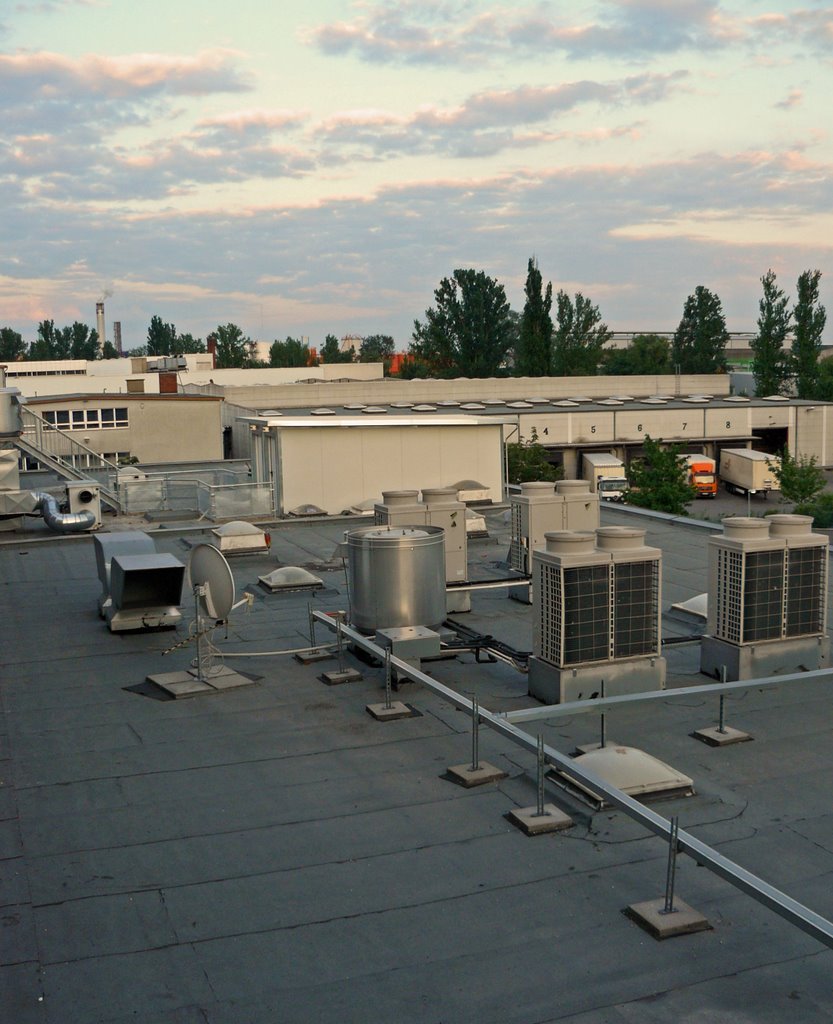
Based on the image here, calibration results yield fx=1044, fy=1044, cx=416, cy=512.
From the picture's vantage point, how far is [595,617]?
11086mm

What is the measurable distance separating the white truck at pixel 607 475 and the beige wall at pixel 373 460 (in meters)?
27.4

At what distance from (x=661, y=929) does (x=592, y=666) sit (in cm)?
517

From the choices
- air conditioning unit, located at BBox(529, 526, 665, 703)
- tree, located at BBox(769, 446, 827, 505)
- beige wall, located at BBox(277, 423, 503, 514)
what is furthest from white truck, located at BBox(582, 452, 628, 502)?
air conditioning unit, located at BBox(529, 526, 665, 703)

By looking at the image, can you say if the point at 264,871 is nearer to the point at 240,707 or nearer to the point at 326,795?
the point at 326,795

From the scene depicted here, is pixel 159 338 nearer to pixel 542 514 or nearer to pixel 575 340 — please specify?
pixel 575 340

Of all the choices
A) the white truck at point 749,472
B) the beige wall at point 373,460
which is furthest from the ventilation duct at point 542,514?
the white truck at point 749,472

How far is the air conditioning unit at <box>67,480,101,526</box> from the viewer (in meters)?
24.7

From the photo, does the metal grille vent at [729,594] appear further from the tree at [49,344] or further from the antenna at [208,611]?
the tree at [49,344]

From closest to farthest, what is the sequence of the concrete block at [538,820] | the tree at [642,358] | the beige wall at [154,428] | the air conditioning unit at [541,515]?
the concrete block at [538,820] → the air conditioning unit at [541,515] → the beige wall at [154,428] → the tree at [642,358]

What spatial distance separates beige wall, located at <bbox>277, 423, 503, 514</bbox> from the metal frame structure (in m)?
15.4

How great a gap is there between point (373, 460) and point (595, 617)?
18.1 metres

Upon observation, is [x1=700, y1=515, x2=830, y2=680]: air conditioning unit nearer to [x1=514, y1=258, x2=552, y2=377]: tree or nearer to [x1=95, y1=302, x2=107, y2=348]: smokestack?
[x1=514, y1=258, x2=552, y2=377]: tree

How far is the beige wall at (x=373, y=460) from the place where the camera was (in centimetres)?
2788

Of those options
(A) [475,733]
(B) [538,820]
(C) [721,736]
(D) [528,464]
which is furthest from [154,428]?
(B) [538,820]
